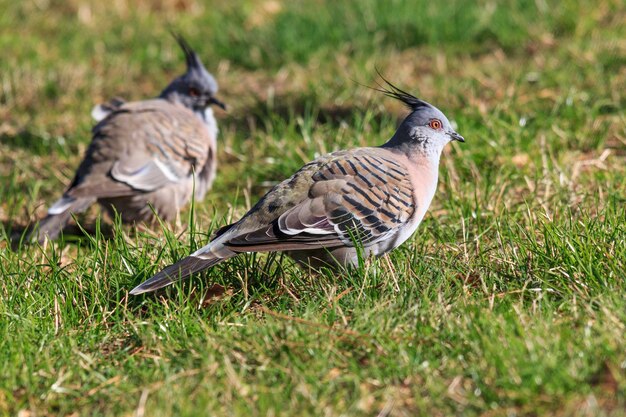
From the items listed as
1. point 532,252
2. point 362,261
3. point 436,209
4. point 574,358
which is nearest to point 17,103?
point 436,209

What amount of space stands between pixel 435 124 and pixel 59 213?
7.75 feet

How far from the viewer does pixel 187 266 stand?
381cm

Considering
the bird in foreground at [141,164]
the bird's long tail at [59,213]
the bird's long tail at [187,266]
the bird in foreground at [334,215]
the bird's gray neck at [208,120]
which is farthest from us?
the bird's gray neck at [208,120]

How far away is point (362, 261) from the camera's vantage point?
390cm

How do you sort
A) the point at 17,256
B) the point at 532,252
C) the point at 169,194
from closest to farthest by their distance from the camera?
the point at 532,252 < the point at 17,256 < the point at 169,194

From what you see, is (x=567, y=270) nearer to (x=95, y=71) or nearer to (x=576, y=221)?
(x=576, y=221)

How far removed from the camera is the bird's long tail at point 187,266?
3758mm

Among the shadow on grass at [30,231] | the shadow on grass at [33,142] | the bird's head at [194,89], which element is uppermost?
the bird's head at [194,89]

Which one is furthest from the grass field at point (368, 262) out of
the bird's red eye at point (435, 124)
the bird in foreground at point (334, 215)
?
the bird's red eye at point (435, 124)

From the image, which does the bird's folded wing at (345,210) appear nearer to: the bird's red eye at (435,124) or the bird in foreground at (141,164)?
the bird's red eye at (435,124)

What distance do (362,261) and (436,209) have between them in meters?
1.20

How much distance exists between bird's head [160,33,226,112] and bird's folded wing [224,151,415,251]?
103 inches

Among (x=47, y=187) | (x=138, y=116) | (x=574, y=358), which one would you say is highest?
(x=574, y=358)

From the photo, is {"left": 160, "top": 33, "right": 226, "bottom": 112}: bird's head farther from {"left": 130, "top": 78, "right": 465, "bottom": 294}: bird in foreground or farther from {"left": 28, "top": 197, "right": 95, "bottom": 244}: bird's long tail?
{"left": 130, "top": 78, "right": 465, "bottom": 294}: bird in foreground
